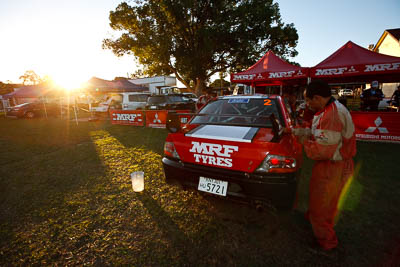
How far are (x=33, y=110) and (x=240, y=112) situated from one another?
1838cm

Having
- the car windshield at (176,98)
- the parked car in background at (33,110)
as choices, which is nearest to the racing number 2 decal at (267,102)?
the car windshield at (176,98)

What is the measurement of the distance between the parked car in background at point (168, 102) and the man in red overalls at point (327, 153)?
957 cm

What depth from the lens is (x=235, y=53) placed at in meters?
18.4

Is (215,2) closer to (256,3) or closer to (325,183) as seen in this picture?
(256,3)

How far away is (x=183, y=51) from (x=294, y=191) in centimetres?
1810

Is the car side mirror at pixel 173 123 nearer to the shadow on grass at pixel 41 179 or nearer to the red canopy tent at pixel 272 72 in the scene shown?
the shadow on grass at pixel 41 179

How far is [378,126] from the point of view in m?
5.88

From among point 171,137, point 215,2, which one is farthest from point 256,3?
point 171,137

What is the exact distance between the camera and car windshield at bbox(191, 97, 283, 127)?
107 inches

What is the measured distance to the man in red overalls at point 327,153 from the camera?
5.38ft

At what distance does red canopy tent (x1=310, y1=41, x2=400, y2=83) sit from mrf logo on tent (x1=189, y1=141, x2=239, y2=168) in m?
6.53

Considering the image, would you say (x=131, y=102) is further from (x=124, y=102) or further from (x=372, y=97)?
(x=372, y=97)

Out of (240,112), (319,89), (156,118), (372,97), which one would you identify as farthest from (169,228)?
(372,97)

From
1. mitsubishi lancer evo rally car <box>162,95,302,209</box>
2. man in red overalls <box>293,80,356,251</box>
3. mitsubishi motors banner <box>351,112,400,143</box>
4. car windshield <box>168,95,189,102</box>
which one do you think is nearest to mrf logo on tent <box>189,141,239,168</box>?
mitsubishi lancer evo rally car <box>162,95,302,209</box>
